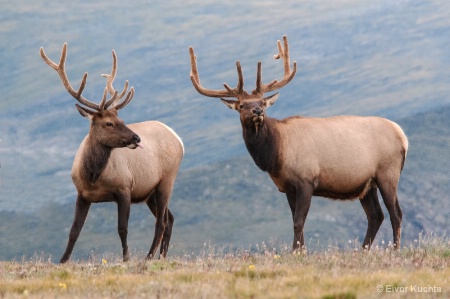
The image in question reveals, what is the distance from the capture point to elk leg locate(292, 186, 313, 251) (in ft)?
48.8

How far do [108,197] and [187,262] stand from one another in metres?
3.62

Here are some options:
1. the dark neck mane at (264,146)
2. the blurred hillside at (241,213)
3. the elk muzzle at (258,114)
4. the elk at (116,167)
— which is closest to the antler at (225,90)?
the dark neck mane at (264,146)

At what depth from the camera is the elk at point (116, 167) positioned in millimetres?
15395

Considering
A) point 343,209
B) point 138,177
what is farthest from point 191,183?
point 138,177

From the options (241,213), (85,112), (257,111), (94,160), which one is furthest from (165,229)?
(241,213)

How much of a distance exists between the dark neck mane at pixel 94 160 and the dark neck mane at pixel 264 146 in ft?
6.11

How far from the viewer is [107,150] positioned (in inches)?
611

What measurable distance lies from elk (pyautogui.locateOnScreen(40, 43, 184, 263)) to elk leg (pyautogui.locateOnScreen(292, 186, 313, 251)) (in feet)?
7.17

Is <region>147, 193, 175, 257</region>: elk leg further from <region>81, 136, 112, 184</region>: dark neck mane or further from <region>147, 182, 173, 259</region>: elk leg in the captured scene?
<region>81, 136, 112, 184</region>: dark neck mane

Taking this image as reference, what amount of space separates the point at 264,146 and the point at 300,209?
3.10 ft

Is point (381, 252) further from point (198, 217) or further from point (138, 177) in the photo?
point (198, 217)

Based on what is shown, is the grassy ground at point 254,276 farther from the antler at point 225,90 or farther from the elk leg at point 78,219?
the antler at point 225,90

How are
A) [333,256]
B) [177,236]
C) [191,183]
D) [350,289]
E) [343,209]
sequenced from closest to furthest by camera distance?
1. [350,289]
2. [333,256]
3. [177,236]
4. [343,209]
5. [191,183]

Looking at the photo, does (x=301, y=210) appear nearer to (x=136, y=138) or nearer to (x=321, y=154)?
(x=321, y=154)
